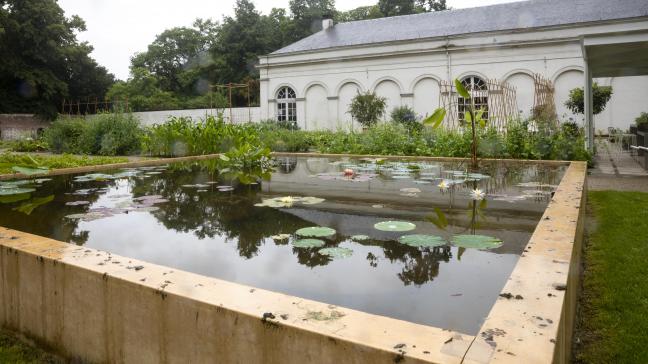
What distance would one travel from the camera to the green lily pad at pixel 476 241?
6.61ft

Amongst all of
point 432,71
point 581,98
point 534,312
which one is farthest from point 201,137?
point 432,71

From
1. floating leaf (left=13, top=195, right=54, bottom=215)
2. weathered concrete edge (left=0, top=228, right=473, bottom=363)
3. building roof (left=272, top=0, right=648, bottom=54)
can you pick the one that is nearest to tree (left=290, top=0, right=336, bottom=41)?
building roof (left=272, top=0, right=648, bottom=54)

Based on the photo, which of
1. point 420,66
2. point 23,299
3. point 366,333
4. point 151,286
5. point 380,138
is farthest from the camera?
point 420,66

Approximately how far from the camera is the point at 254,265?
70.7 inches

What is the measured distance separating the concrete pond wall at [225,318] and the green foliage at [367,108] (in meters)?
16.5

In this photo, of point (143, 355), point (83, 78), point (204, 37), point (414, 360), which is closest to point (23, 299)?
point (143, 355)

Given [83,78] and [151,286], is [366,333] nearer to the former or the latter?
[151,286]

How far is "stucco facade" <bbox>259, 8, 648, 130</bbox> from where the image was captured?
16125 millimetres

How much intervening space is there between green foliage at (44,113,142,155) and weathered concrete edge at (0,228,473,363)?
33.9 feet

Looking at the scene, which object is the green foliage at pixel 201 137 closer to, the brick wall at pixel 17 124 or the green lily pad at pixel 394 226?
the green lily pad at pixel 394 226

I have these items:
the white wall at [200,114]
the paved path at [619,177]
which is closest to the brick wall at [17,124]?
the white wall at [200,114]

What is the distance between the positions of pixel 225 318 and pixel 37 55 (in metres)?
29.7

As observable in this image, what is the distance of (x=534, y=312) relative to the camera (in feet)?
3.70

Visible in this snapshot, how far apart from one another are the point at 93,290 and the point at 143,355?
30 centimetres
